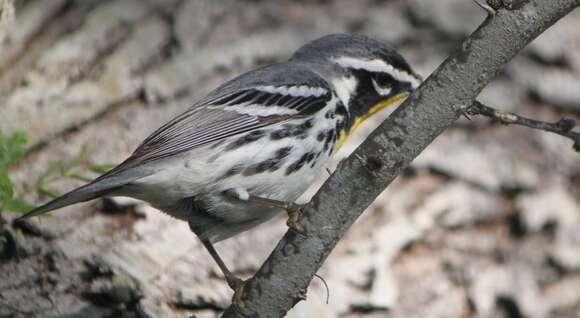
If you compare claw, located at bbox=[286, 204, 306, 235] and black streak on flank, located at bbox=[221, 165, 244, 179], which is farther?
black streak on flank, located at bbox=[221, 165, 244, 179]

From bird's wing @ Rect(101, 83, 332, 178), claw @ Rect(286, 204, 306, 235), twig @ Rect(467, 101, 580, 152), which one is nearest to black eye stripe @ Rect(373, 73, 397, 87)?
bird's wing @ Rect(101, 83, 332, 178)

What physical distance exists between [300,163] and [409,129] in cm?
81

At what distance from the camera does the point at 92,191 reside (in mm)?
2965

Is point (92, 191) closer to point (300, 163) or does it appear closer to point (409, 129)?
point (300, 163)

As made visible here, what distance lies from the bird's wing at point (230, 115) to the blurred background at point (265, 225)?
458 millimetres

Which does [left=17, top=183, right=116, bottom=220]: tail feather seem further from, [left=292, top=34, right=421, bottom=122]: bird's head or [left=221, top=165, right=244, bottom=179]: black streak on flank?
[left=292, top=34, right=421, bottom=122]: bird's head

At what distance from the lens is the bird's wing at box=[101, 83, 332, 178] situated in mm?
3260

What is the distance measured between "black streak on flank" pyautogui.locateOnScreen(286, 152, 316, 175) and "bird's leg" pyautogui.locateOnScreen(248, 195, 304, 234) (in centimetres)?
16

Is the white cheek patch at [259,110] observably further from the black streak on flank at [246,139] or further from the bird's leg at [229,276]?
the bird's leg at [229,276]

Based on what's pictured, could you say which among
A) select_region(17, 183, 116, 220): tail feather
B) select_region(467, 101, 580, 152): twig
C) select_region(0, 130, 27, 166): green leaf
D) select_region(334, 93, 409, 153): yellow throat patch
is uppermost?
select_region(334, 93, 409, 153): yellow throat patch

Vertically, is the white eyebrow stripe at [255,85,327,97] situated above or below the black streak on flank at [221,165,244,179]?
above

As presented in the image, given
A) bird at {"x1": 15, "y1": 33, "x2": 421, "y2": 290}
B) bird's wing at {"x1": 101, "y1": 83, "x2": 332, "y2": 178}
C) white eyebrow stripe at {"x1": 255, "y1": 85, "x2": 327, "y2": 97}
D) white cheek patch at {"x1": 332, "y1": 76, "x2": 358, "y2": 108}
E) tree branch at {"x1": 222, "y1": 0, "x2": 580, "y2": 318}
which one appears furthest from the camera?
white cheek patch at {"x1": 332, "y1": 76, "x2": 358, "y2": 108}

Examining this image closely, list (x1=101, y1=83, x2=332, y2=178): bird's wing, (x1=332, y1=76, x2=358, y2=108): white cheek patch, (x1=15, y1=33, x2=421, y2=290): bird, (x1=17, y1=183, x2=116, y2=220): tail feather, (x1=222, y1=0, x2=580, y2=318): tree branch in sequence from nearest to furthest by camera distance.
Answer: (x1=222, y1=0, x2=580, y2=318): tree branch < (x1=17, y1=183, x2=116, y2=220): tail feather < (x1=15, y1=33, x2=421, y2=290): bird < (x1=101, y1=83, x2=332, y2=178): bird's wing < (x1=332, y1=76, x2=358, y2=108): white cheek patch

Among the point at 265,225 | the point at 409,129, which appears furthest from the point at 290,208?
the point at 265,225
